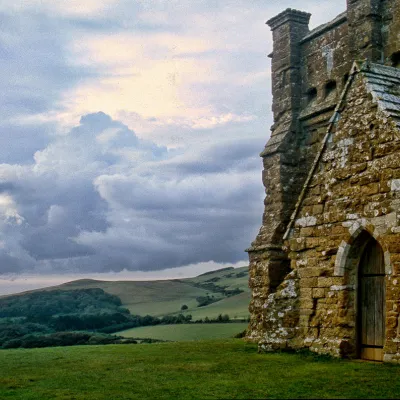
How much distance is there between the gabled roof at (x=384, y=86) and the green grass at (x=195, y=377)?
4.85 meters

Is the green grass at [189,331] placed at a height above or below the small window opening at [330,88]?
below

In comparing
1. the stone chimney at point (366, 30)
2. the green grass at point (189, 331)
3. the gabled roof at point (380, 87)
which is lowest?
the green grass at point (189, 331)

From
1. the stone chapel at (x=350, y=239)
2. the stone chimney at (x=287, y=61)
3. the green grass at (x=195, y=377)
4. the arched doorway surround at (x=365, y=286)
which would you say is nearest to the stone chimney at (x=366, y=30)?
the stone chimney at (x=287, y=61)

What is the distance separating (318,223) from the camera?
13938 mm

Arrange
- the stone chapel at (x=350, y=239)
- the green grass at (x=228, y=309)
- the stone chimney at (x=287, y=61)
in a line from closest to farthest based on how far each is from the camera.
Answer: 1. the stone chapel at (x=350, y=239)
2. the stone chimney at (x=287, y=61)
3. the green grass at (x=228, y=309)

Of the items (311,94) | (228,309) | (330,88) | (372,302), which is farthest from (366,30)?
(228,309)

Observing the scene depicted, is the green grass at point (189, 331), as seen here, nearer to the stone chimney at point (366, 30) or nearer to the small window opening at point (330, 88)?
the small window opening at point (330, 88)

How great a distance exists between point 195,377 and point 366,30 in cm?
1196

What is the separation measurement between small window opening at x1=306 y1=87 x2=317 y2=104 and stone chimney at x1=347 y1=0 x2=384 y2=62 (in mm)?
2598

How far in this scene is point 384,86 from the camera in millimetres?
13438

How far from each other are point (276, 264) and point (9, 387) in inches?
440

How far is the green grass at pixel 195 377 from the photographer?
943cm

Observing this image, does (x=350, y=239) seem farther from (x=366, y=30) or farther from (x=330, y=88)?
(x=330, y=88)

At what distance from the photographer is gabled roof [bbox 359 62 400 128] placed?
41.8ft
